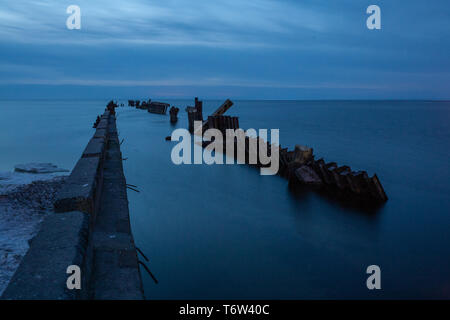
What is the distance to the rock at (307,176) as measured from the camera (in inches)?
398

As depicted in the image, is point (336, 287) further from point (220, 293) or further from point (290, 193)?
point (290, 193)

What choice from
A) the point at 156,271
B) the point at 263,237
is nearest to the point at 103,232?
the point at 156,271

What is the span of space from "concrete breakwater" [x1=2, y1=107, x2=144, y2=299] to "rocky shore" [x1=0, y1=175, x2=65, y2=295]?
146 centimetres

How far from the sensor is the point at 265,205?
9000 mm

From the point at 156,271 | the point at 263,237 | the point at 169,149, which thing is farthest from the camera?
the point at 169,149

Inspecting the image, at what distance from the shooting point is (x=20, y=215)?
279 inches

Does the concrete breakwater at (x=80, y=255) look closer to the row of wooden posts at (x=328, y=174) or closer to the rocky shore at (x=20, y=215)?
the rocky shore at (x=20, y=215)

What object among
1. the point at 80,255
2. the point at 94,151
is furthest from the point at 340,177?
the point at 80,255

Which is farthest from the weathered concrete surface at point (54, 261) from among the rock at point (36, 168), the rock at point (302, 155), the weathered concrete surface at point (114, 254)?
the rock at point (36, 168)

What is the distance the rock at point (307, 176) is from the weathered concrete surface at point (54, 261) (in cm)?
771

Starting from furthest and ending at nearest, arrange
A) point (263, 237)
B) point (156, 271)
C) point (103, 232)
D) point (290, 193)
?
point (290, 193)
point (263, 237)
point (156, 271)
point (103, 232)

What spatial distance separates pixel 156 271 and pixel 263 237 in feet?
7.91
